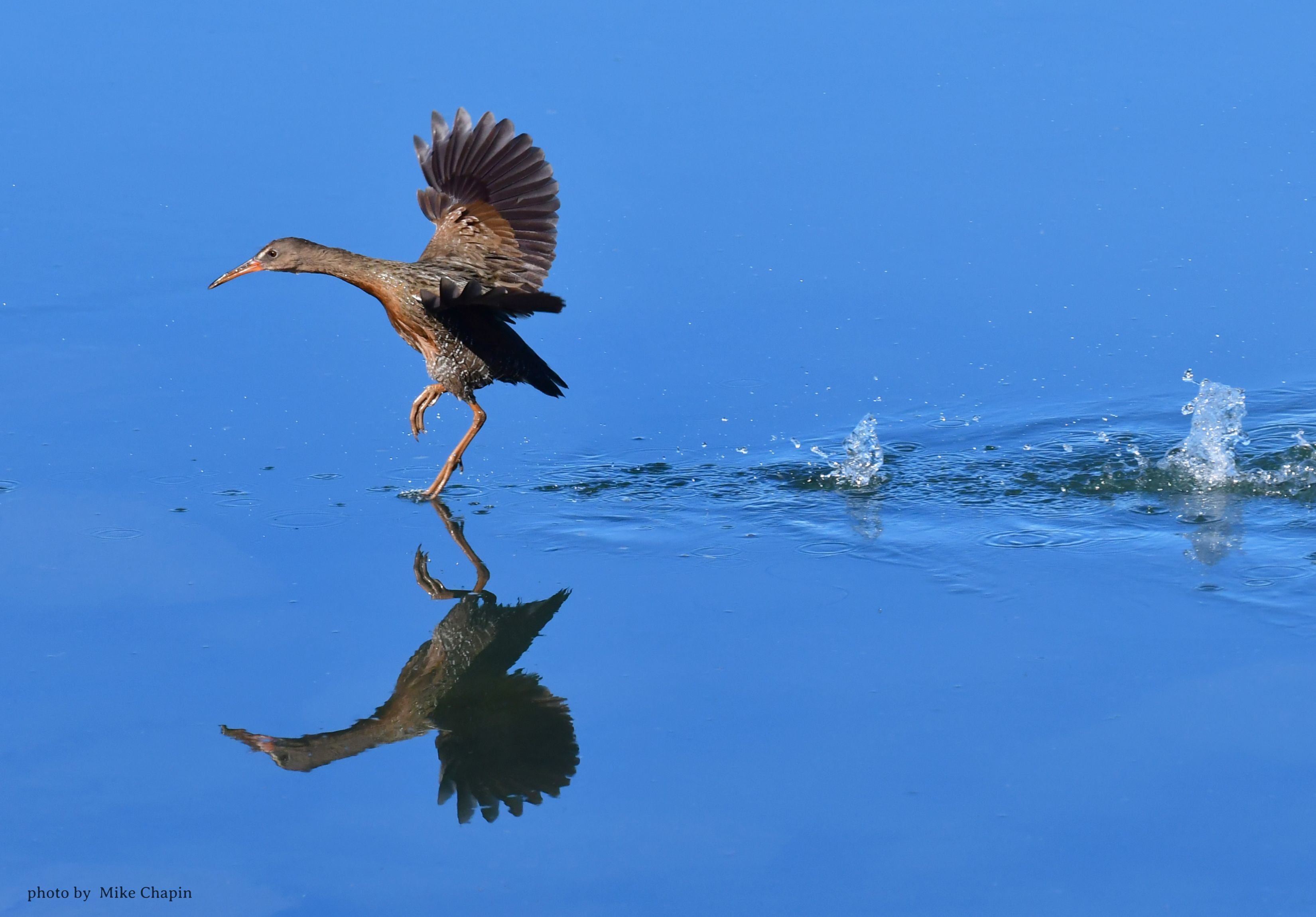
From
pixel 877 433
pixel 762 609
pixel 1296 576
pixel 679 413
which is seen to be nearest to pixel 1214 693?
pixel 1296 576

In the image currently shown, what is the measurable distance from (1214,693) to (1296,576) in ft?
3.57

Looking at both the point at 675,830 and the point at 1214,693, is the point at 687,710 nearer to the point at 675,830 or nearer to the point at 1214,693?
the point at 675,830

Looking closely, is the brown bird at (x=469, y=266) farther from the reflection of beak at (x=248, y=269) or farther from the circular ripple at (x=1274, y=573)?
the circular ripple at (x=1274, y=573)

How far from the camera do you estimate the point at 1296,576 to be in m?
6.64

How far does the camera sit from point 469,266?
8.48 m

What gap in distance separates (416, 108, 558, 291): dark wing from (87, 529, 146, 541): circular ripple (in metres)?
1.99

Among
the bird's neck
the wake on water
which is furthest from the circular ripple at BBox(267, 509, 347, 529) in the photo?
the bird's neck

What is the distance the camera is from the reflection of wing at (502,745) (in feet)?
17.6

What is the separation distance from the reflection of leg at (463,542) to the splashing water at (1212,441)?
297cm

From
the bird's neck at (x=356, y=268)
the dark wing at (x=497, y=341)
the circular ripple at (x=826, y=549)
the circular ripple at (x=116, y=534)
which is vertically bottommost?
the circular ripple at (x=116, y=534)

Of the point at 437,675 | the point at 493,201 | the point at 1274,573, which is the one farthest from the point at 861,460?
the point at 437,675

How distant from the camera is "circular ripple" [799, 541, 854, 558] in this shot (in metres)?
7.08

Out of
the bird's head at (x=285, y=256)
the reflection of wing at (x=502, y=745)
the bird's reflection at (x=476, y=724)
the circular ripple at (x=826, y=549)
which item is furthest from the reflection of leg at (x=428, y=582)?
the bird's head at (x=285, y=256)

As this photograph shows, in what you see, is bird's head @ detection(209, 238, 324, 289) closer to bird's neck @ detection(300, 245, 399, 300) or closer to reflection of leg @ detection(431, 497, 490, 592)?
bird's neck @ detection(300, 245, 399, 300)
